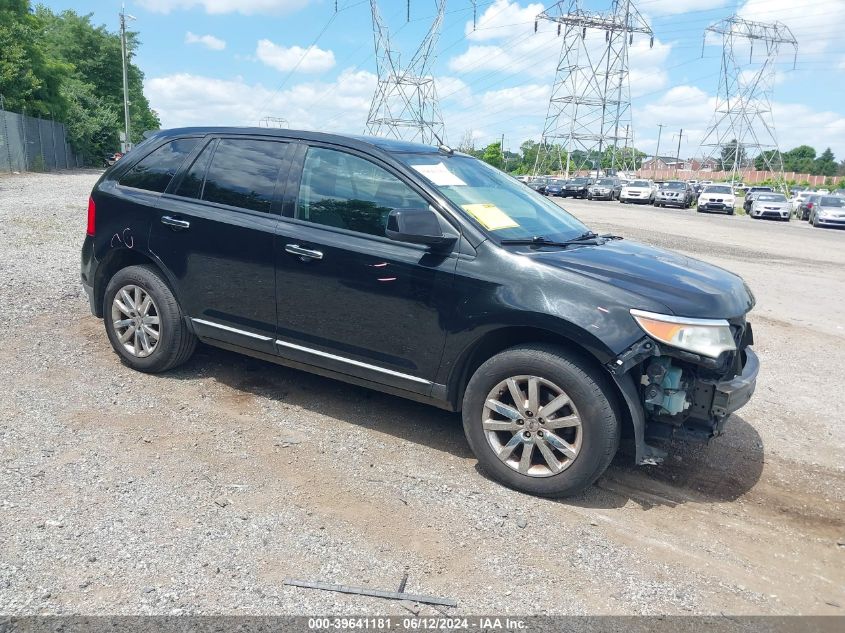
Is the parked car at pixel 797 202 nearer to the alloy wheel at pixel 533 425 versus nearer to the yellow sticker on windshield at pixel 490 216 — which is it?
the yellow sticker on windshield at pixel 490 216

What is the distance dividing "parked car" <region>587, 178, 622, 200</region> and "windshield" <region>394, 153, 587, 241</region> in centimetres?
4209

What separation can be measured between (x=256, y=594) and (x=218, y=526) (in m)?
0.58

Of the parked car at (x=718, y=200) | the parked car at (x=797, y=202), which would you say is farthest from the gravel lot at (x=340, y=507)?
the parked car at (x=797, y=202)

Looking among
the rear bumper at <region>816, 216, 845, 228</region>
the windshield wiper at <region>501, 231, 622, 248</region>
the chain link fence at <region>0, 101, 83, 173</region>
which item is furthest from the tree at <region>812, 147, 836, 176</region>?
the windshield wiper at <region>501, 231, 622, 248</region>

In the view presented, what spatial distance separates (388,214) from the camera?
166 inches

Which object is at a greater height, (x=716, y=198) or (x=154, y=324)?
(x=716, y=198)

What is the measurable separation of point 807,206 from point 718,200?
13.2 ft

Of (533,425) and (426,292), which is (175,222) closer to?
(426,292)

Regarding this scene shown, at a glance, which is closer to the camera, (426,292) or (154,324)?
(426,292)

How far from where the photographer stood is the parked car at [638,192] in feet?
136

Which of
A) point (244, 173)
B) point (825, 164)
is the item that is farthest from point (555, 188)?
point (825, 164)

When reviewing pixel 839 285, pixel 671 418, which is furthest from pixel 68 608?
pixel 839 285

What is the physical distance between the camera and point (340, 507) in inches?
141

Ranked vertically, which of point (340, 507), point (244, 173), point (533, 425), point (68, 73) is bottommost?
point (340, 507)
